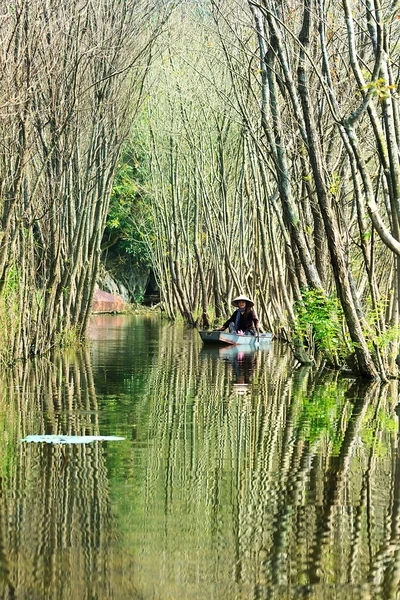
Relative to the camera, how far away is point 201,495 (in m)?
7.03

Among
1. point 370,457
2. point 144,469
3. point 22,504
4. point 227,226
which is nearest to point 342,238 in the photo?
point 370,457

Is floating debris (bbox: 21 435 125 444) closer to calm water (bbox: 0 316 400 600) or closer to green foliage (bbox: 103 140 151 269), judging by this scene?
calm water (bbox: 0 316 400 600)

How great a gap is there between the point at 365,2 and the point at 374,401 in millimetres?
4706

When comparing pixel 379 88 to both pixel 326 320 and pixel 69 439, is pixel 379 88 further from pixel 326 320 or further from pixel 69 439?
pixel 326 320

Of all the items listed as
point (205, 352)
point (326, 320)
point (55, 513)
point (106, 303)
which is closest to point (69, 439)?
point (55, 513)

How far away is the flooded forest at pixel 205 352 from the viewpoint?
5.54 metres

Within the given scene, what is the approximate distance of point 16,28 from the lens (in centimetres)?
1382

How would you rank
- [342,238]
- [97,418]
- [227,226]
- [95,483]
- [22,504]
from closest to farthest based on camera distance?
[22,504], [95,483], [97,418], [342,238], [227,226]

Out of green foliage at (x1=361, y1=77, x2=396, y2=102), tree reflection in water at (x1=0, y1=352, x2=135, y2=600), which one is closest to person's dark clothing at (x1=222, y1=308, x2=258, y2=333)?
tree reflection in water at (x1=0, y1=352, x2=135, y2=600)

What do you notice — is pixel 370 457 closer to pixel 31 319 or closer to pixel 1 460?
pixel 1 460

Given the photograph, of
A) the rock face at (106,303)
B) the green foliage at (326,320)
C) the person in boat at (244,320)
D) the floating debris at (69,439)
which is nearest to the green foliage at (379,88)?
the floating debris at (69,439)

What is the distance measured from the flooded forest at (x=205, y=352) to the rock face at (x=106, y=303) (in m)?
16.8

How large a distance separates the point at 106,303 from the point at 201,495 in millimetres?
44897

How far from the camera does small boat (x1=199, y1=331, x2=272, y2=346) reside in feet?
81.9
